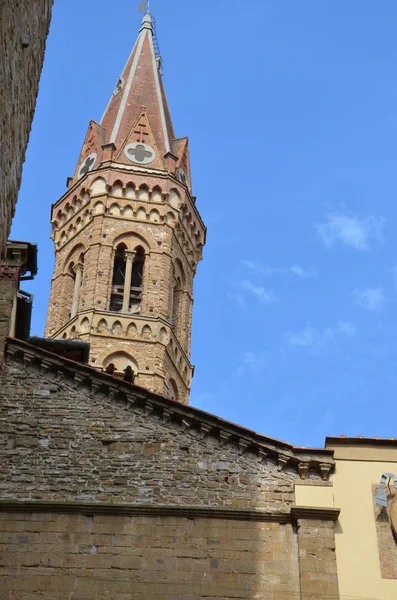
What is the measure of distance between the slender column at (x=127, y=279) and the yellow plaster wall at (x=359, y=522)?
16.8 meters

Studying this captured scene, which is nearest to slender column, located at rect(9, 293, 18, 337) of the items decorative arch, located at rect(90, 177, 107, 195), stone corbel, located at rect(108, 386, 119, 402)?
stone corbel, located at rect(108, 386, 119, 402)

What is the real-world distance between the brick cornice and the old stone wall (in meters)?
6.23

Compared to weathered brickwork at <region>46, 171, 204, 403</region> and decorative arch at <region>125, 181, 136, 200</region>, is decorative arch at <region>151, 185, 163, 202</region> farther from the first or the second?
decorative arch at <region>125, 181, 136, 200</region>

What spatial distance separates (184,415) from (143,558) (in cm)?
228

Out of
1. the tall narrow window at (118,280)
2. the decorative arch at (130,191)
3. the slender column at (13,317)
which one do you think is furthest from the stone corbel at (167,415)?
the decorative arch at (130,191)

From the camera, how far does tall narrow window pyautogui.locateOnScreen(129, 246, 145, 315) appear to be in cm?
3123

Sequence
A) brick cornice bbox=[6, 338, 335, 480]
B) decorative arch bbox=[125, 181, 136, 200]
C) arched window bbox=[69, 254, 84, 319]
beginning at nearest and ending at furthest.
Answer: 1. brick cornice bbox=[6, 338, 335, 480]
2. arched window bbox=[69, 254, 84, 319]
3. decorative arch bbox=[125, 181, 136, 200]

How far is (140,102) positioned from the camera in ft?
122

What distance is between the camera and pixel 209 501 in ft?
46.3

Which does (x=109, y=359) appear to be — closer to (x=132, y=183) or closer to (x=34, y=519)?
(x=132, y=183)

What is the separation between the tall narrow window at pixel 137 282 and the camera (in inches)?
1230

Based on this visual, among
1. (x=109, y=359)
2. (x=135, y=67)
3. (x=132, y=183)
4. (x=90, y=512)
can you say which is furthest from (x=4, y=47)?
(x=135, y=67)

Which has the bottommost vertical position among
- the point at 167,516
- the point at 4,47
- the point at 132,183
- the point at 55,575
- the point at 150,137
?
the point at 55,575

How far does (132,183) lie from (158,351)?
6.70m
